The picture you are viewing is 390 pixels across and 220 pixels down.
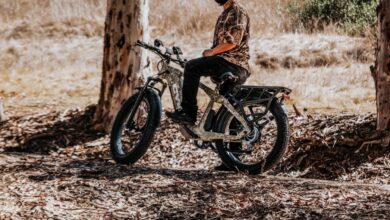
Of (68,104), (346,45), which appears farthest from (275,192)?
Result: (346,45)

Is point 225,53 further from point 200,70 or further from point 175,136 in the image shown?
point 175,136

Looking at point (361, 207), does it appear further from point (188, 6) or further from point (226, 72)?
point (188, 6)

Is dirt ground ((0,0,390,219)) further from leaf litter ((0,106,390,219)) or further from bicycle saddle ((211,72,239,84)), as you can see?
bicycle saddle ((211,72,239,84))

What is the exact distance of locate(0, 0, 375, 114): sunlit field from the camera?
13.4m

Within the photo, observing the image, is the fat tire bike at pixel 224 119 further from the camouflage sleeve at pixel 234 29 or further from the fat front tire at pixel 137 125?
the camouflage sleeve at pixel 234 29

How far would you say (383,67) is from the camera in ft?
29.3

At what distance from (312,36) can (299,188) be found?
32.4ft

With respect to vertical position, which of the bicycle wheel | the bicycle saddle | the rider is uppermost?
the rider

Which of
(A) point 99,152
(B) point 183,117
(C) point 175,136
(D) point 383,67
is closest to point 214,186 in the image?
(B) point 183,117

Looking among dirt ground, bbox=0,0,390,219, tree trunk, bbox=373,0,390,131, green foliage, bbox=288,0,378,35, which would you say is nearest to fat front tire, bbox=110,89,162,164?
dirt ground, bbox=0,0,390,219

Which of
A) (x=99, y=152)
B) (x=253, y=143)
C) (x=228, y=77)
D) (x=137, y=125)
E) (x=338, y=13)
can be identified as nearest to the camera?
(x=228, y=77)

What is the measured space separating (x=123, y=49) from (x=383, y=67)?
3.25 metres

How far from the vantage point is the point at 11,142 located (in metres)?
10.6

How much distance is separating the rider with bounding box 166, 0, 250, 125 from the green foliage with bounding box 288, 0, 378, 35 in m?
9.54
